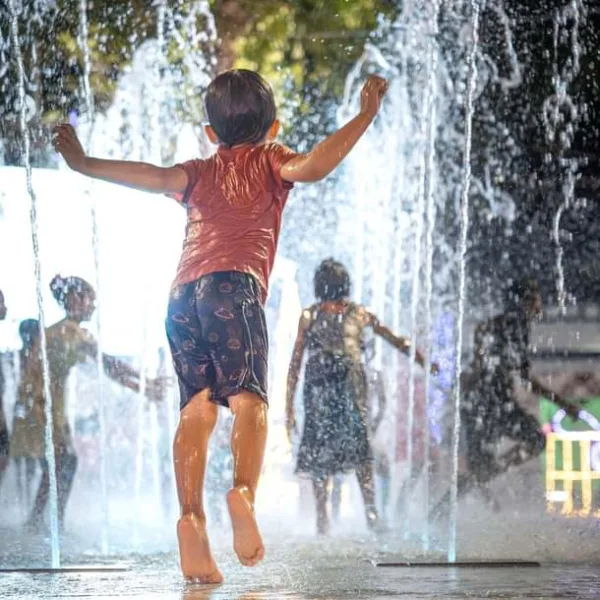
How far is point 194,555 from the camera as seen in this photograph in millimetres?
3186

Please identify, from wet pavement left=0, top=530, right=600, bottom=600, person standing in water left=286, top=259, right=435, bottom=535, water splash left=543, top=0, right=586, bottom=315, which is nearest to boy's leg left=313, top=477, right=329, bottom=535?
person standing in water left=286, top=259, right=435, bottom=535

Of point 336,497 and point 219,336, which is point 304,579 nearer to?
point 219,336

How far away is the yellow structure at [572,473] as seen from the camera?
23.6 feet

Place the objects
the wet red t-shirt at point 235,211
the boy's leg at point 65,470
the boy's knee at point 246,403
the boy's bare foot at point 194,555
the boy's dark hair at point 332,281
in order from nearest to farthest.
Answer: the boy's bare foot at point 194,555, the boy's knee at point 246,403, the wet red t-shirt at point 235,211, the boy's leg at point 65,470, the boy's dark hair at point 332,281

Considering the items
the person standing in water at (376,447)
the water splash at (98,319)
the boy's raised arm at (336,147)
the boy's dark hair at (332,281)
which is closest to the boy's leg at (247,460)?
the boy's raised arm at (336,147)

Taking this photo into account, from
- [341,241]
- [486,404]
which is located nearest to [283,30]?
[341,241]

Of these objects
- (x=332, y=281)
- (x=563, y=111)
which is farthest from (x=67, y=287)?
(x=563, y=111)

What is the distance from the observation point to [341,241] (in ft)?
30.7

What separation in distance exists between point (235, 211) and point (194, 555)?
916 mm

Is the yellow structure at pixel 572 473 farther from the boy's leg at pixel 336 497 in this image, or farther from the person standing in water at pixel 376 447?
the boy's leg at pixel 336 497

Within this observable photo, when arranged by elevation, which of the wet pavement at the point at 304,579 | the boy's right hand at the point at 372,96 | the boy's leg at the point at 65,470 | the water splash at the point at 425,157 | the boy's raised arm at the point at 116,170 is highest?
the water splash at the point at 425,157

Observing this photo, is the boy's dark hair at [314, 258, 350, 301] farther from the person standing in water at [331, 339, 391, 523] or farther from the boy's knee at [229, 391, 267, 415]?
the boy's knee at [229, 391, 267, 415]

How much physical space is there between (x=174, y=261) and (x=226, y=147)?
15.0ft

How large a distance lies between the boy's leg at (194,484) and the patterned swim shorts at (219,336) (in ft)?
0.14
